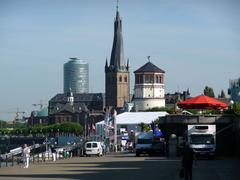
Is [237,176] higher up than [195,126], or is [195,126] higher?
[195,126]

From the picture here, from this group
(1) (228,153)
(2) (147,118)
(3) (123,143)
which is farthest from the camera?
(2) (147,118)

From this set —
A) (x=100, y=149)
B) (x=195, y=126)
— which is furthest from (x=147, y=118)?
(x=195, y=126)

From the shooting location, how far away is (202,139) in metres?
45.8

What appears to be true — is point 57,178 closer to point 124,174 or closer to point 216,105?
point 124,174

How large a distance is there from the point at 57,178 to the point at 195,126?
20.7 meters

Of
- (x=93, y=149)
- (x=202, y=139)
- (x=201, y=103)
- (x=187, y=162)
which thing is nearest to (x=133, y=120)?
(x=93, y=149)

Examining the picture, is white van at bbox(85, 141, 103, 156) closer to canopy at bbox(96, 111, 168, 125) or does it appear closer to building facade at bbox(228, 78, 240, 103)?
building facade at bbox(228, 78, 240, 103)

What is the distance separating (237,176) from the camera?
90.3 ft

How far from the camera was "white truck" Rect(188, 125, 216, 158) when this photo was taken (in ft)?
148

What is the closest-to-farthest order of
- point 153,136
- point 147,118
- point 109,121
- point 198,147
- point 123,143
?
point 198,147 < point 153,136 < point 123,143 < point 109,121 < point 147,118

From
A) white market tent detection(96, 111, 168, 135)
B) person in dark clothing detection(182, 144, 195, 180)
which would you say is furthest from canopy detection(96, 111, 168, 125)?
person in dark clothing detection(182, 144, 195, 180)

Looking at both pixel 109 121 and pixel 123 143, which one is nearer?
pixel 123 143

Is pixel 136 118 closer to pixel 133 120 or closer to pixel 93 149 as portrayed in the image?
pixel 133 120

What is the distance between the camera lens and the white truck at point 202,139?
148 feet
